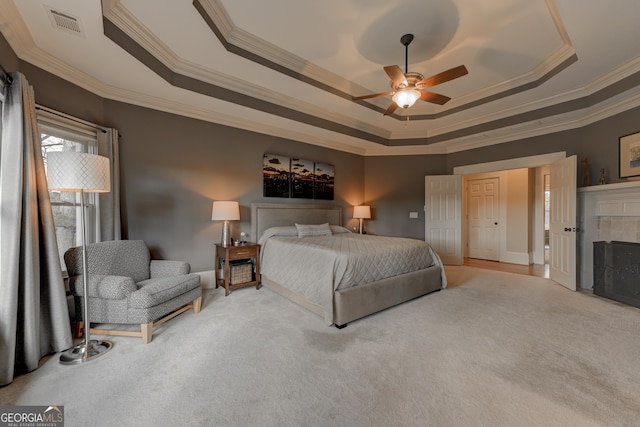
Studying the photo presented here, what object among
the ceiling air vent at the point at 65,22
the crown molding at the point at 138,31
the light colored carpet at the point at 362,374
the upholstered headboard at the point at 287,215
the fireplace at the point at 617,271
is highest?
the crown molding at the point at 138,31

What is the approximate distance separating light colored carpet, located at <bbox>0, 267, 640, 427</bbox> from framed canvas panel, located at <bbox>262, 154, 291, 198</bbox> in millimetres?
2304

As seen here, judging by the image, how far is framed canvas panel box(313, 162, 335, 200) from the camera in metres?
5.20

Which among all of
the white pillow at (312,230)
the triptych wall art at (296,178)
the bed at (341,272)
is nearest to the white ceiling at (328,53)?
the triptych wall art at (296,178)

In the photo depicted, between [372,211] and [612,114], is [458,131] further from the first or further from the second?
[372,211]

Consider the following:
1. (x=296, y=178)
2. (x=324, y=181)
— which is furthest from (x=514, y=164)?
(x=296, y=178)

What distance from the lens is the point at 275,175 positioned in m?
4.61

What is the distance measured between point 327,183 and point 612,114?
4.43 metres

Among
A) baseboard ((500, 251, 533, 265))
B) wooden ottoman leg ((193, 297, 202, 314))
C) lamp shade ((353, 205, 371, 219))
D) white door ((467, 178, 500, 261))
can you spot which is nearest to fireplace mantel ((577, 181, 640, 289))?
baseboard ((500, 251, 533, 265))

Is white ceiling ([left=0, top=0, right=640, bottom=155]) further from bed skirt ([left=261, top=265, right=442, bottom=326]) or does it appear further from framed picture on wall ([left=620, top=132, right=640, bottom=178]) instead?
bed skirt ([left=261, top=265, right=442, bottom=326])

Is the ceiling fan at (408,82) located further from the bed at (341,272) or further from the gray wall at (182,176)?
the gray wall at (182,176)

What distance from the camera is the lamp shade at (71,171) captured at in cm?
192

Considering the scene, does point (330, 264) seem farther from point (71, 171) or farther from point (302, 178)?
point (302, 178)

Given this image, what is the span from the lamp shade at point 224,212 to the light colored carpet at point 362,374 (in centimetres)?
132

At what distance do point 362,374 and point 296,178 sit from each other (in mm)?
3668
